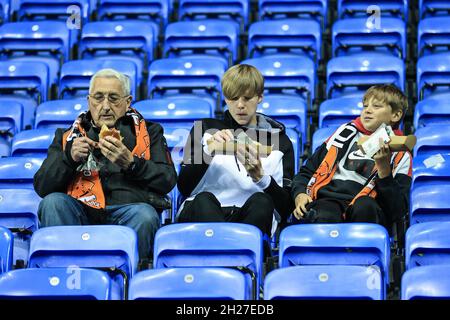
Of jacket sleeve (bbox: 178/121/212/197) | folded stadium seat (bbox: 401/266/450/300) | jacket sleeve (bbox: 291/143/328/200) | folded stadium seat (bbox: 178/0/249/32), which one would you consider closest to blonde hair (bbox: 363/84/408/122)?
jacket sleeve (bbox: 291/143/328/200)

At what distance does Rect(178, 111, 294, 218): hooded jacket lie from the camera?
532cm

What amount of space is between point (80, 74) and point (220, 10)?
1372 millimetres

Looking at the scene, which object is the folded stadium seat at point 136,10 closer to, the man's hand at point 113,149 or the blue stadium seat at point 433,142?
the blue stadium seat at point 433,142

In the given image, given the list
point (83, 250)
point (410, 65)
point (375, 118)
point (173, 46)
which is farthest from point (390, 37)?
point (83, 250)

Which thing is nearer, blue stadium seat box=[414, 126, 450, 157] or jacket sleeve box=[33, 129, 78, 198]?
jacket sleeve box=[33, 129, 78, 198]

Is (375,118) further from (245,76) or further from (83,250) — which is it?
(83,250)

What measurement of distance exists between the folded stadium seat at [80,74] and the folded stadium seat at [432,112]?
184 cm

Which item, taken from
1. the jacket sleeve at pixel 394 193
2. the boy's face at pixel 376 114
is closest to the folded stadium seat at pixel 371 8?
the boy's face at pixel 376 114

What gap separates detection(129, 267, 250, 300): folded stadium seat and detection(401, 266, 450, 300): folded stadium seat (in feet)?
2.06

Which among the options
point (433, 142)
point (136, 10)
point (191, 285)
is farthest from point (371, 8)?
point (191, 285)

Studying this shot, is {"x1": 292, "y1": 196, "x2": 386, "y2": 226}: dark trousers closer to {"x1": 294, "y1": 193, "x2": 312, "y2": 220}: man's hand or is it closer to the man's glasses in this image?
{"x1": 294, "y1": 193, "x2": 312, "y2": 220}: man's hand

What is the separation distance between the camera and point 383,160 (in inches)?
199

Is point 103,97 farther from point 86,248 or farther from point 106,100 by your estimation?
point 86,248

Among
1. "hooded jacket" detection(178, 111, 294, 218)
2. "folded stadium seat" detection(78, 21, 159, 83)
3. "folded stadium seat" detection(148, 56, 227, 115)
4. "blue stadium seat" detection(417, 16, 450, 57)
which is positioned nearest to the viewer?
"hooded jacket" detection(178, 111, 294, 218)
